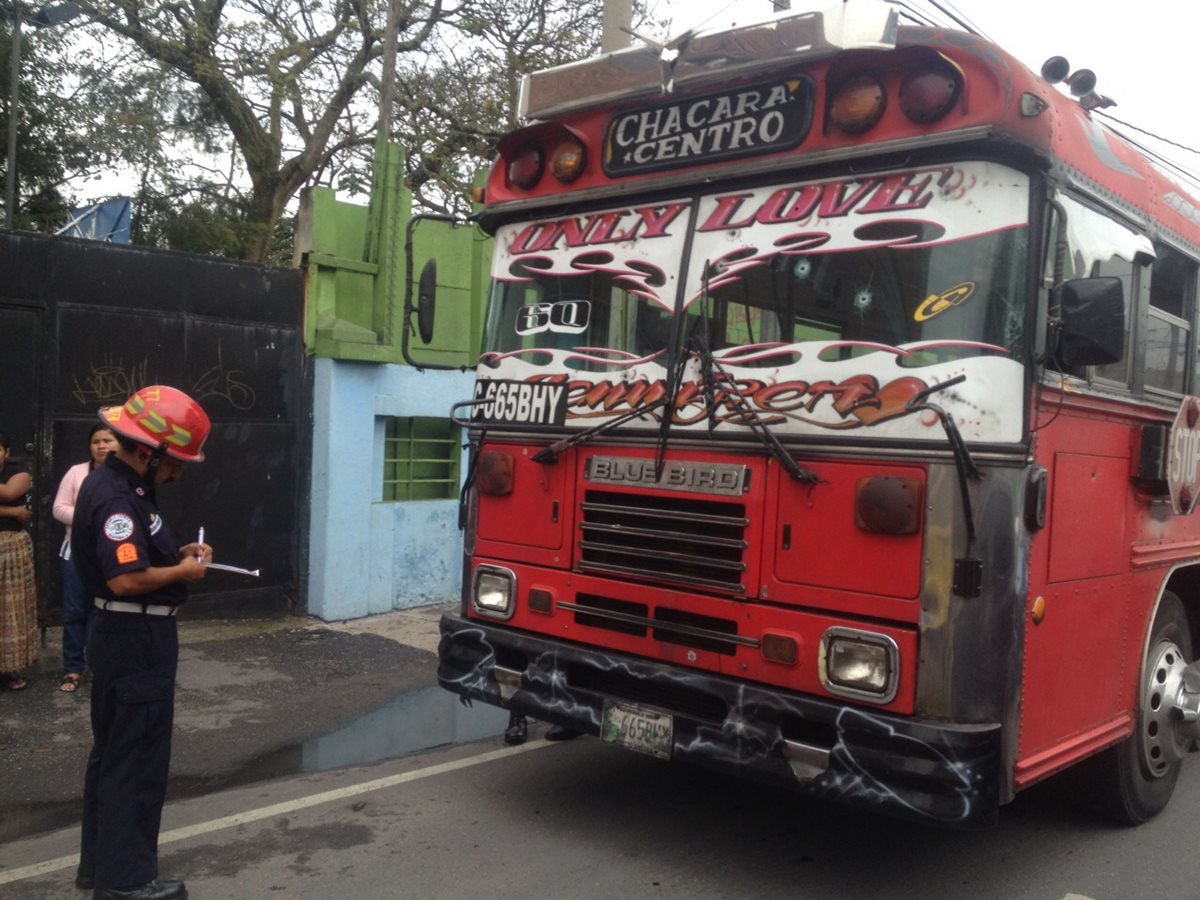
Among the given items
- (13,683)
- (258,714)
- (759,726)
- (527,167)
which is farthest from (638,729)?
(13,683)

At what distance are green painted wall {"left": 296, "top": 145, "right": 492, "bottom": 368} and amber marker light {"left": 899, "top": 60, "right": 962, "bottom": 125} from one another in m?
5.98

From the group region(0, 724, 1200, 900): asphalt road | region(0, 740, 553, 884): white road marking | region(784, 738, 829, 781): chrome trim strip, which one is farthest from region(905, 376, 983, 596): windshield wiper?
region(0, 740, 553, 884): white road marking

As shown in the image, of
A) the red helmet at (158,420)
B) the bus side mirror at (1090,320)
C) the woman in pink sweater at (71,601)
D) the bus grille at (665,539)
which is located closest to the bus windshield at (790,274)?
the bus side mirror at (1090,320)

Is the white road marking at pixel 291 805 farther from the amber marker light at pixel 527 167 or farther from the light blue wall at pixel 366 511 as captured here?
the light blue wall at pixel 366 511

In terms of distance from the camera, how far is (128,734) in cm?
379

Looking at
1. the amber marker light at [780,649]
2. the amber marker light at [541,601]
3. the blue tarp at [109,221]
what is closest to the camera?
the amber marker light at [780,649]

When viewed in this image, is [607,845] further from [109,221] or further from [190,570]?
[109,221]

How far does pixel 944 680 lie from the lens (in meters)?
3.68

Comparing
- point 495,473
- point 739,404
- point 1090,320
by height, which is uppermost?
point 1090,320

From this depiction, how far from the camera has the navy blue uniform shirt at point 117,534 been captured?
12.3ft

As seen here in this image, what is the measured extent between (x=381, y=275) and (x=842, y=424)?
254 inches

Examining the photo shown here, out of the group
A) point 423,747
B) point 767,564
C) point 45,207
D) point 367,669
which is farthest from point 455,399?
point 45,207

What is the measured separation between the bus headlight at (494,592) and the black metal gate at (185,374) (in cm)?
429

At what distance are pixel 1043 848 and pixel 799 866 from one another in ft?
3.59
